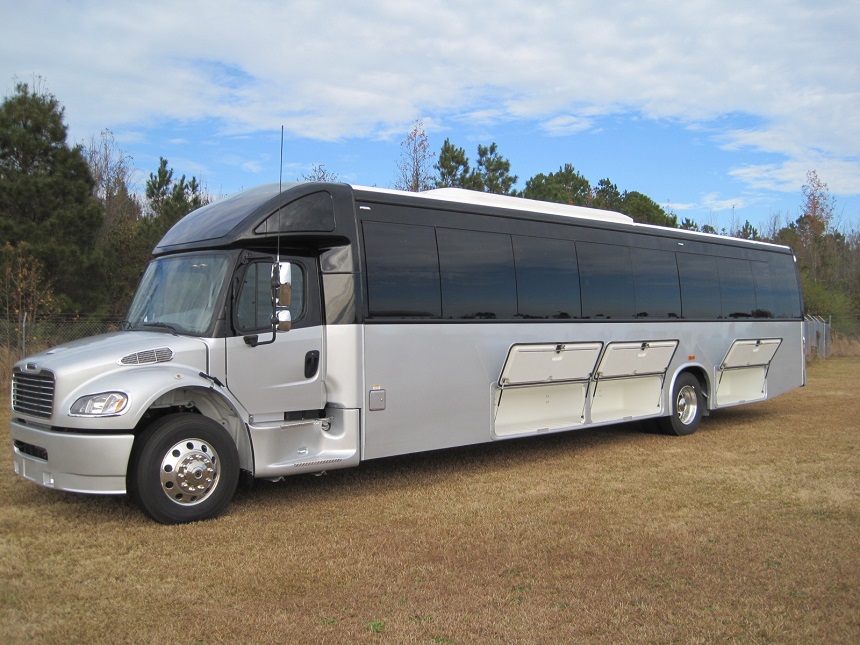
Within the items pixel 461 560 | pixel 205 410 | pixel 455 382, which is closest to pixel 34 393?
pixel 205 410

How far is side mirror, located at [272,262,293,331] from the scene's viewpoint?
7176 millimetres

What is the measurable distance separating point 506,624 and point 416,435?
385 cm

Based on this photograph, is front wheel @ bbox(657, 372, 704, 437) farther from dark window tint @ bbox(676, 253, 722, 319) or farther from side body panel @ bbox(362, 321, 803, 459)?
dark window tint @ bbox(676, 253, 722, 319)

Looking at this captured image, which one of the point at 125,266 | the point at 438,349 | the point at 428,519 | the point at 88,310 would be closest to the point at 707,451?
the point at 438,349

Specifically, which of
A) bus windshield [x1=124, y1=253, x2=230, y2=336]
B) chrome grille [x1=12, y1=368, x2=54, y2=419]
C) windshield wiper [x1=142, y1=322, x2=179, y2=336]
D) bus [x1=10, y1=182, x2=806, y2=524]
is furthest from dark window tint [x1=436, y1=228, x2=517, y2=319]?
chrome grille [x1=12, y1=368, x2=54, y2=419]

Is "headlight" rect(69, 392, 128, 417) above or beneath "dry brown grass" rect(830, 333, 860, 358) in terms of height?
above

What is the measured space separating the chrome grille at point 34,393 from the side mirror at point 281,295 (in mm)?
1969

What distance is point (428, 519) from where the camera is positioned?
730cm

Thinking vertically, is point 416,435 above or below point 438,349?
below

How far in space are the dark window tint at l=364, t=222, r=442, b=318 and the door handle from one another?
759 millimetres

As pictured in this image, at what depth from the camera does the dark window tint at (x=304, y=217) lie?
7684 mm

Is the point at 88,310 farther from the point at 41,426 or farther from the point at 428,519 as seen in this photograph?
the point at 428,519

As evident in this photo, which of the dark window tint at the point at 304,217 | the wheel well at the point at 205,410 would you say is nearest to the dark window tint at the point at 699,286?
the dark window tint at the point at 304,217

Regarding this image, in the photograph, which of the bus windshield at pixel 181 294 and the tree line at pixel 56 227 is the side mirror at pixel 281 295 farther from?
the tree line at pixel 56 227
